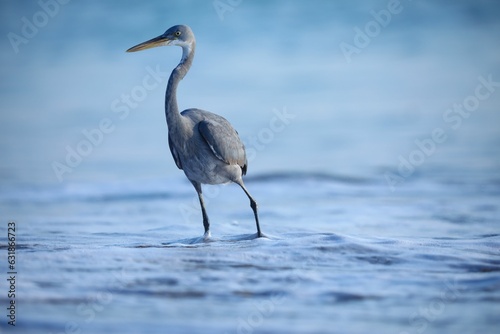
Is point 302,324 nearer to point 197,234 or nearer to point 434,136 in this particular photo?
Answer: point 197,234

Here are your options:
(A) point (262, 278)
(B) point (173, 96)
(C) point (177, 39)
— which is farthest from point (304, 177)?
(A) point (262, 278)

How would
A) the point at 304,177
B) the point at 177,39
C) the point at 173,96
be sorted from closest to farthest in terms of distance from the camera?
the point at 173,96
the point at 177,39
the point at 304,177

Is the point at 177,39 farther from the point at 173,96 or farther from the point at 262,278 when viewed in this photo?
the point at 262,278

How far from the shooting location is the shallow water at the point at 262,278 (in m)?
4.31

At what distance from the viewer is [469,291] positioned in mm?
4910

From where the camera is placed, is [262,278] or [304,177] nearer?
[262,278]

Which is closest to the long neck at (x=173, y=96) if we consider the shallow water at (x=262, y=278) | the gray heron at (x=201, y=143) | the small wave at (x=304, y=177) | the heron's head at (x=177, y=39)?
the gray heron at (x=201, y=143)

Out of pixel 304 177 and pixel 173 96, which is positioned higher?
pixel 173 96

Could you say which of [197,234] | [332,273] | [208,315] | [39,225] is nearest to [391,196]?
[197,234]

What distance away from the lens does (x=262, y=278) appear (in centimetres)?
527

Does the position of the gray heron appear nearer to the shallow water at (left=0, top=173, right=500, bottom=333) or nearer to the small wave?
the shallow water at (left=0, top=173, right=500, bottom=333)

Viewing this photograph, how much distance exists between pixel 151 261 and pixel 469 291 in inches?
92.3

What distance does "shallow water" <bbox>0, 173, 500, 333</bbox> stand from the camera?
4.31m

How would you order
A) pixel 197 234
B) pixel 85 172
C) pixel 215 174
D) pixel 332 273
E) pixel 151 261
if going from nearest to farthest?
pixel 332 273 < pixel 151 261 < pixel 215 174 < pixel 197 234 < pixel 85 172
